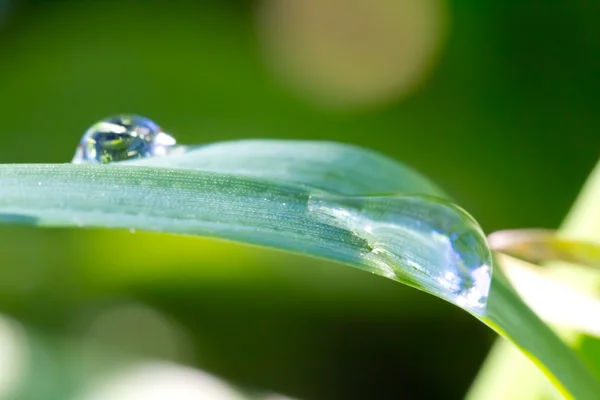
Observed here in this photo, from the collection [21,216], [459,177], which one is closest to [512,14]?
[459,177]

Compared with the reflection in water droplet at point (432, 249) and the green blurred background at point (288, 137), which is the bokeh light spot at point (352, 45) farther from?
the reflection in water droplet at point (432, 249)

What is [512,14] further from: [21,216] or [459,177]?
[21,216]

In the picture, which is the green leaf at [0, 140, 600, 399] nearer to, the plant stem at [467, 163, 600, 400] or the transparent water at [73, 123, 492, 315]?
the transparent water at [73, 123, 492, 315]

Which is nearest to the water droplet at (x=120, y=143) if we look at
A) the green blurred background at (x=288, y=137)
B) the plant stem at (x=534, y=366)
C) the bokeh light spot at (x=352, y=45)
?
the plant stem at (x=534, y=366)

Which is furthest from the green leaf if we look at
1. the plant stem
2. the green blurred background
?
the green blurred background

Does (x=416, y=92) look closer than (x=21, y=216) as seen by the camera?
No

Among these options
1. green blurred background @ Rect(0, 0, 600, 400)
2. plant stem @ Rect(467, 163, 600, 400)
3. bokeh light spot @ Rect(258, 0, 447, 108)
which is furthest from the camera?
bokeh light spot @ Rect(258, 0, 447, 108)

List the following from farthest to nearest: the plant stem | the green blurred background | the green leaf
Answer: the green blurred background
the plant stem
the green leaf
